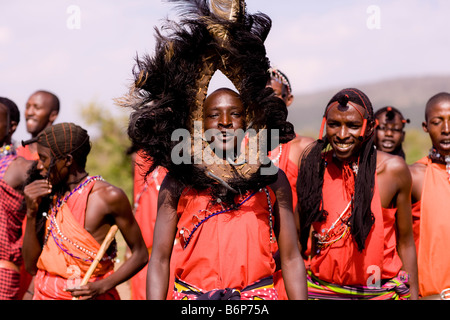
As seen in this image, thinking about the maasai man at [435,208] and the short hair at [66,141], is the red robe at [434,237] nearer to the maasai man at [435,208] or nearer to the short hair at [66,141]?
the maasai man at [435,208]

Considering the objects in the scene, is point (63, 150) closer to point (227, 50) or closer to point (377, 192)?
point (227, 50)

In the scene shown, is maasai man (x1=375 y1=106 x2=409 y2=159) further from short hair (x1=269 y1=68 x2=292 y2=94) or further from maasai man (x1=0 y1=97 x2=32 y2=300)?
maasai man (x1=0 y1=97 x2=32 y2=300)

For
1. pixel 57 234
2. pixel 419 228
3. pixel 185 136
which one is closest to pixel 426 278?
pixel 419 228

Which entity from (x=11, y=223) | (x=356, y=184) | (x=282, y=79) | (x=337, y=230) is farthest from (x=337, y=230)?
(x=11, y=223)

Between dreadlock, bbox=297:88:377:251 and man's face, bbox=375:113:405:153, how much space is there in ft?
8.96

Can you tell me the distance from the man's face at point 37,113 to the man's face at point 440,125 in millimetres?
4585

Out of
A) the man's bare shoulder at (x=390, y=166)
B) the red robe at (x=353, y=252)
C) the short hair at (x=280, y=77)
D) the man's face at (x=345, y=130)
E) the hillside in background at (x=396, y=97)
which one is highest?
the hillside in background at (x=396, y=97)

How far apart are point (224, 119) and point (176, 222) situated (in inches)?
26.3

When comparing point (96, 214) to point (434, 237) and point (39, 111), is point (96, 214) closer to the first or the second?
point (434, 237)

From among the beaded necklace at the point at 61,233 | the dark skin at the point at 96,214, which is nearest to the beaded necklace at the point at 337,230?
the dark skin at the point at 96,214

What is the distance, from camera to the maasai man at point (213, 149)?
3.51 metres

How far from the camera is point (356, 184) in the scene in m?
4.50

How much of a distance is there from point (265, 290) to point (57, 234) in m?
1.93

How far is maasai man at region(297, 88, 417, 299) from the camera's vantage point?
446 cm
